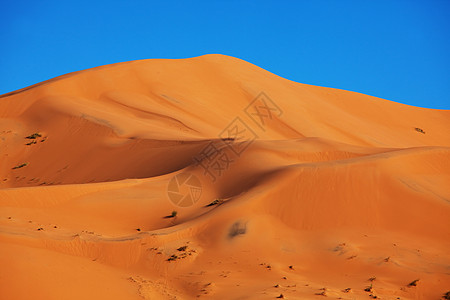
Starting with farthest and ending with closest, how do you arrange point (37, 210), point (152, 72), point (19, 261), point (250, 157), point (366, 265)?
1. point (152, 72)
2. point (250, 157)
3. point (37, 210)
4. point (366, 265)
5. point (19, 261)

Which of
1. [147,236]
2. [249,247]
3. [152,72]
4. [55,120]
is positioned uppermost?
[152,72]

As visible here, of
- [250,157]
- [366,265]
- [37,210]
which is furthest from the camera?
[250,157]

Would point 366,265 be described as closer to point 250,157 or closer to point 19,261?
point 19,261

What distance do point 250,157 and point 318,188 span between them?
444 centimetres

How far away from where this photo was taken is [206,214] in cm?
1295

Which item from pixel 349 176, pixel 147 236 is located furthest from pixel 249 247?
pixel 349 176

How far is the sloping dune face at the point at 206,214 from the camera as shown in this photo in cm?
867

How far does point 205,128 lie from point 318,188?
14490mm

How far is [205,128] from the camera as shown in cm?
2717

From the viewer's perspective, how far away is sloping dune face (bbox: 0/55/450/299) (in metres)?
8.67

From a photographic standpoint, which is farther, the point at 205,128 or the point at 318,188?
the point at 205,128

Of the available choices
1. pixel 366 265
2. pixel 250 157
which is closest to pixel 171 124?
pixel 250 157

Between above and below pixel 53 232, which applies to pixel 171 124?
above

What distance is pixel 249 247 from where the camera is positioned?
10852 mm
